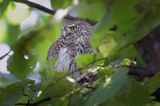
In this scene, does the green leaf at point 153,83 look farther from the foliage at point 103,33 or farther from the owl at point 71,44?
the owl at point 71,44

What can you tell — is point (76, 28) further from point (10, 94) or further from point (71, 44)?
point (10, 94)

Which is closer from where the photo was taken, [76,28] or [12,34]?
[12,34]

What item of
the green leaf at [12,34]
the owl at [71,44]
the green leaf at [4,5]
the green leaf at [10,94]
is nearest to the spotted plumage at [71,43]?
the owl at [71,44]

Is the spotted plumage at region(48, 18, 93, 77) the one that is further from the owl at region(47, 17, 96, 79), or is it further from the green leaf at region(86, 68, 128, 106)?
the green leaf at region(86, 68, 128, 106)

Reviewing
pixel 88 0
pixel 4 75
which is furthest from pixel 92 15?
pixel 4 75

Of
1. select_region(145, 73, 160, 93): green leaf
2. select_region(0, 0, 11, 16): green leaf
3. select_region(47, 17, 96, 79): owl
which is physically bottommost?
select_region(145, 73, 160, 93): green leaf

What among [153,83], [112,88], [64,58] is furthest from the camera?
[64,58]

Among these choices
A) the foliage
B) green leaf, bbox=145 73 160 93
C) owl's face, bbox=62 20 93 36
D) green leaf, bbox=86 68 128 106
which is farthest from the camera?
owl's face, bbox=62 20 93 36

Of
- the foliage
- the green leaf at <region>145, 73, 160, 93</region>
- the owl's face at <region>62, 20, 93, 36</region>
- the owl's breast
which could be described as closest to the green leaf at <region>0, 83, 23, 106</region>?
the foliage

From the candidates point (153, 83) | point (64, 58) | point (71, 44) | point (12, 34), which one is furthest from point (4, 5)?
point (71, 44)
